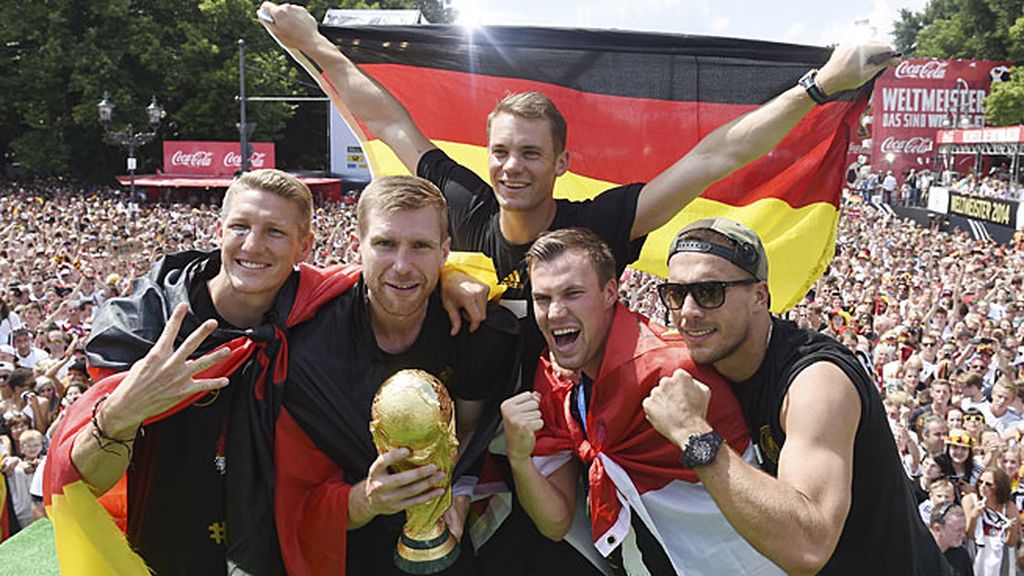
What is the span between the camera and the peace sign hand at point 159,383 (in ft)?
7.83

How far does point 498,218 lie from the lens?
11.4ft

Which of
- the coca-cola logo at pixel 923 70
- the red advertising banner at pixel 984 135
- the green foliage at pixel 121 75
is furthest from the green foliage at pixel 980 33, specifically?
the green foliage at pixel 121 75

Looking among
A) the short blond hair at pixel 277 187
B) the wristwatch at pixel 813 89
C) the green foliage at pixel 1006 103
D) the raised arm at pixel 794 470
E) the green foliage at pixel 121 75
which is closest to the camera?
the raised arm at pixel 794 470

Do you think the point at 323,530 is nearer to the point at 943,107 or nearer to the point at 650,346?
the point at 650,346

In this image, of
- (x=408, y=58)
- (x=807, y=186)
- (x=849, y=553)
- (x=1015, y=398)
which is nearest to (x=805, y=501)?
(x=849, y=553)

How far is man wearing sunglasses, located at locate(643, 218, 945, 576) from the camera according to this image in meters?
2.31

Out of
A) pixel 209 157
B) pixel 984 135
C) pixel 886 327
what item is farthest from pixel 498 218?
pixel 209 157

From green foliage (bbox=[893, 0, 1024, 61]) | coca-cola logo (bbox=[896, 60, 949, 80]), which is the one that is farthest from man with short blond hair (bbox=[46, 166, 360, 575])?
green foliage (bbox=[893, 0, 1024, 61])

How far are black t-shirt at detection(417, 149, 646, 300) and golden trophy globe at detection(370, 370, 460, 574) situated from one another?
2.81 feet

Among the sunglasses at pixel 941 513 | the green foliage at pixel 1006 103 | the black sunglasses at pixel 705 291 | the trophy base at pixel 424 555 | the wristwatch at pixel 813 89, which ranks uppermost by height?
the green foliage at pixel 1006 103

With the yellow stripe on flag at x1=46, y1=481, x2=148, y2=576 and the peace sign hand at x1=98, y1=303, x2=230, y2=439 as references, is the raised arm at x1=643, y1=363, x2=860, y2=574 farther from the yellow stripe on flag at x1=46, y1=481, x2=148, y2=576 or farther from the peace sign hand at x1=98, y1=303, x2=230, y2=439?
the yellow stripe on flag at x1=46, y1=481, x2=148, y2=576

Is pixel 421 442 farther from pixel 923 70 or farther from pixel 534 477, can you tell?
pixel 923 70

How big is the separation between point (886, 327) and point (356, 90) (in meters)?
9.96

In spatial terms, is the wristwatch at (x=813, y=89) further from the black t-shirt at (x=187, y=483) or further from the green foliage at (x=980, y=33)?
the green foliage at (x=980, y=33)
